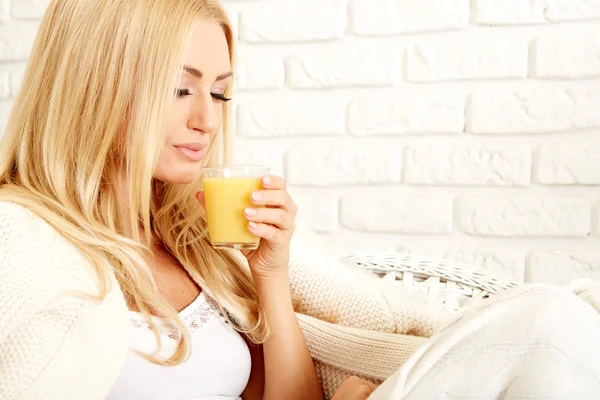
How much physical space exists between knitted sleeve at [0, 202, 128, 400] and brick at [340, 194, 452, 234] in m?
0.79

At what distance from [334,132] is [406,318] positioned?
0.59 m

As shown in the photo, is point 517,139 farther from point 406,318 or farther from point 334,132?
point 406,318

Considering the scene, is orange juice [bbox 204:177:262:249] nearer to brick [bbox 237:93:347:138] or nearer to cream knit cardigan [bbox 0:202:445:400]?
cream knit cardigan [bbox 0:202:445:400]

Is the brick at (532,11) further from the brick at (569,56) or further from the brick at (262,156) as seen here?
the brick at (262,156)

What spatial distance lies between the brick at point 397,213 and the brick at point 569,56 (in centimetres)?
35

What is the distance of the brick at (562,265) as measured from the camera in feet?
4.92

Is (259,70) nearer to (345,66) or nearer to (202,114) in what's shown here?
(345,66)

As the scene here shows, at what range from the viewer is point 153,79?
1.05 meters

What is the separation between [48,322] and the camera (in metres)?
0.86

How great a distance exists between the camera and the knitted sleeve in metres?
0.82

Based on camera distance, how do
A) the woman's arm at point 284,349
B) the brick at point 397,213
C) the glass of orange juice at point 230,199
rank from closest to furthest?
the glass of orange juice at point 230,199 → the woman's arm at point 284,349 → the brick at point 397,213

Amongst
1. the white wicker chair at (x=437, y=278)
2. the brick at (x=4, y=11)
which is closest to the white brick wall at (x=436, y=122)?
the white wicker chair at (x=437, y=278)

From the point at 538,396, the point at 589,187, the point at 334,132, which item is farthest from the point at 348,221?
the point at 538,396

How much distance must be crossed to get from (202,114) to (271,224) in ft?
0.66
